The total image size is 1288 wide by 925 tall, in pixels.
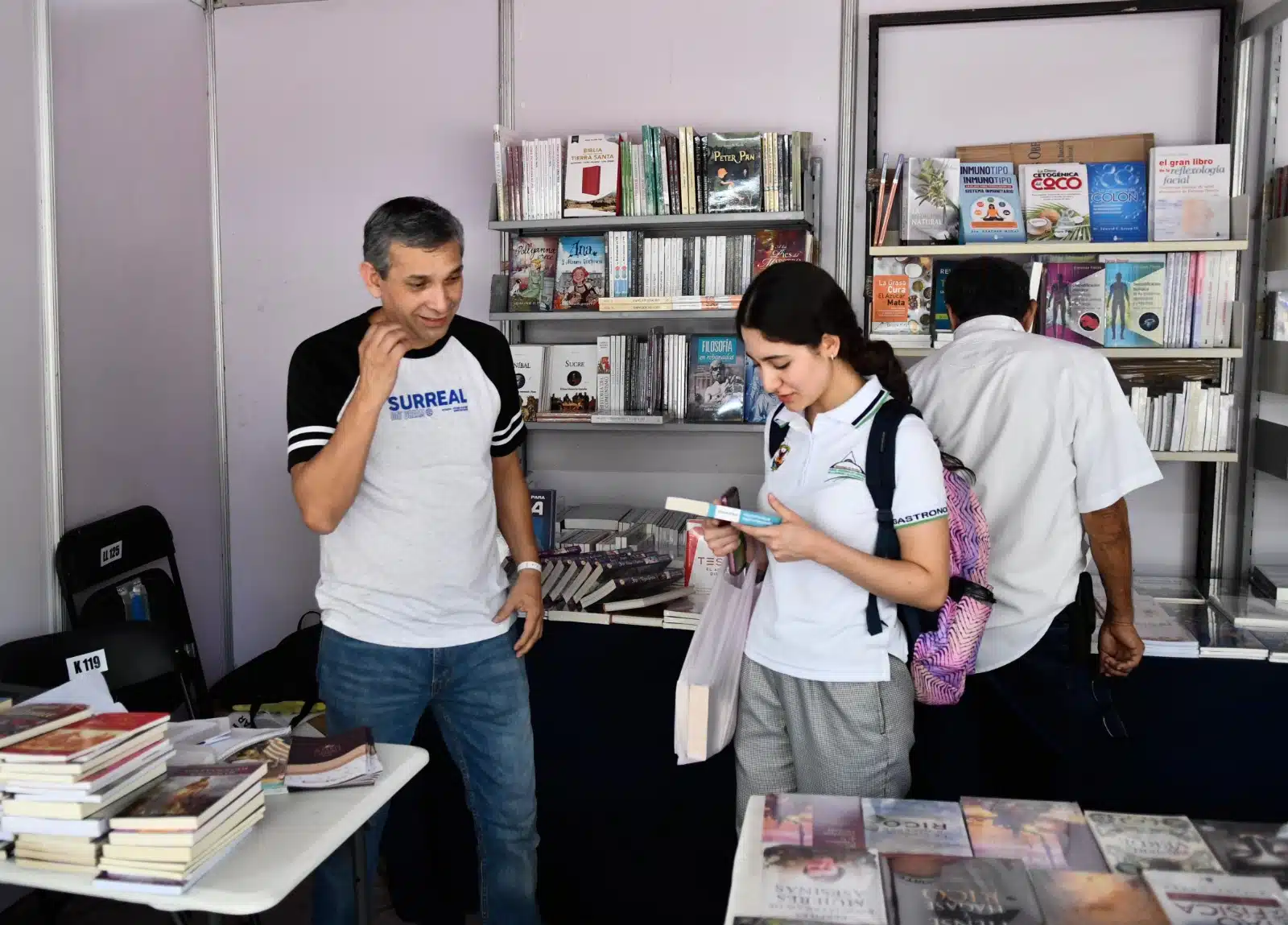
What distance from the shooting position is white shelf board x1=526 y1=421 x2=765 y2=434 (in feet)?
11.6

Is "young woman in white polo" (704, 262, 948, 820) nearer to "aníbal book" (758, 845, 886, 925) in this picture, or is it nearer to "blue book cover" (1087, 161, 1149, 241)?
"aníbal book" (758, 845, 886, 925)

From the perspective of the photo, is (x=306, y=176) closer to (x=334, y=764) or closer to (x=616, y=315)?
(x=616, y=315)

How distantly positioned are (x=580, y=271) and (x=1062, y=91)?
5.50 feet

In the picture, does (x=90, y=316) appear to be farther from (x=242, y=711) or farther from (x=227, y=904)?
(x=227, y=904)

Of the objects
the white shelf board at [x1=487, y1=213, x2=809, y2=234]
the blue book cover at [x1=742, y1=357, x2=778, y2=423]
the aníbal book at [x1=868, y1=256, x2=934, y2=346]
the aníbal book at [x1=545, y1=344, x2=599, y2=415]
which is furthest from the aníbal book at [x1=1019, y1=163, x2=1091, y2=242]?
the aníbal book at [x1=545, y1=344, x2=599, y2=415]

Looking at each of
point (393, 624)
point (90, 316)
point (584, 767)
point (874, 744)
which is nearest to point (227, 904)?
point (393, 624)

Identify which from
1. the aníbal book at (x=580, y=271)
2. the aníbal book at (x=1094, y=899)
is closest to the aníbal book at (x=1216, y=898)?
the aníbal book at (x=1094, y=899)

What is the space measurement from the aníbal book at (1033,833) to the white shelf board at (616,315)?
2.02m

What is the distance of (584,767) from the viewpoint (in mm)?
3016

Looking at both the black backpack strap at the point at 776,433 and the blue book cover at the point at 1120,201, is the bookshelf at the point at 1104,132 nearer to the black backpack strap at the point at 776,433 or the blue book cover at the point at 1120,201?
the blue book cover at the point at 1120,201

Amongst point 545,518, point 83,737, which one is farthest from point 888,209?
point 83,737

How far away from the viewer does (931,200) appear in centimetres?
348

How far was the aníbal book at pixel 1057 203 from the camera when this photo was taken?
3408 millimetres

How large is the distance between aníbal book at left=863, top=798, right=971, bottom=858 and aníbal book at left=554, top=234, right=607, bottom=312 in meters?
2.37
